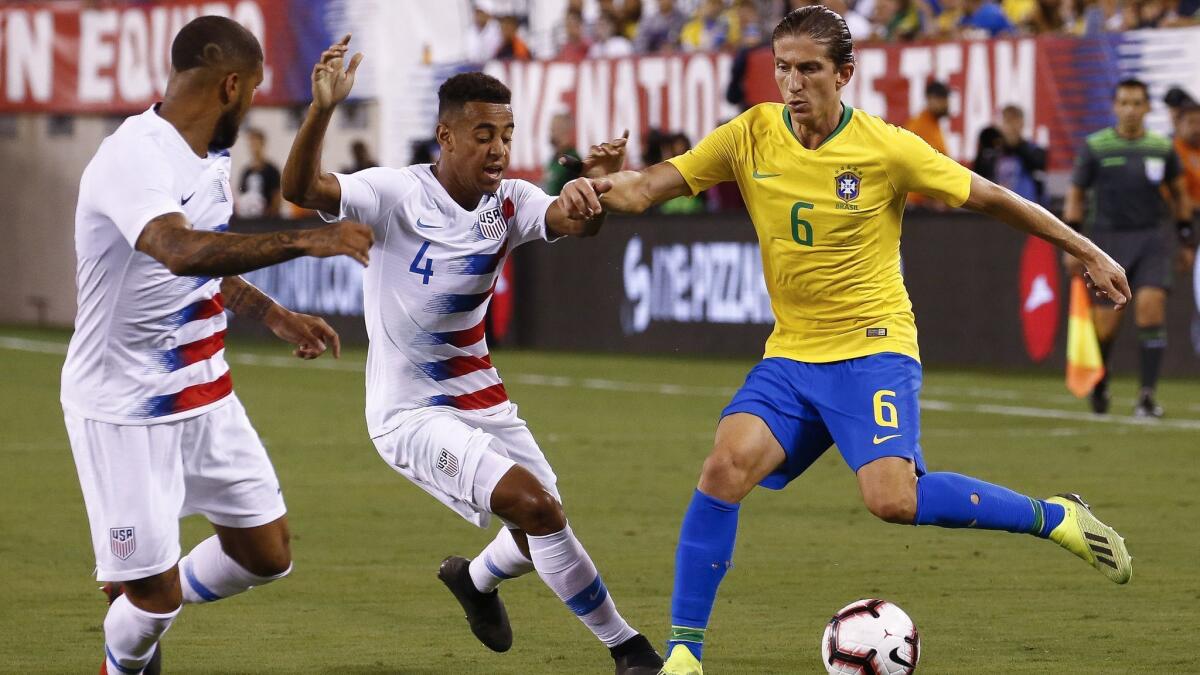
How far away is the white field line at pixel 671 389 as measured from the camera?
46.1 feet

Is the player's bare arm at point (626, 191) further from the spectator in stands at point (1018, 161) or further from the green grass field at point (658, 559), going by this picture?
the spectator in stands at point (1018, 161)

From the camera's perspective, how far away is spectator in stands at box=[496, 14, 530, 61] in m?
23.5

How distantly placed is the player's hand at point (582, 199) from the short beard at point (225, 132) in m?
1.13

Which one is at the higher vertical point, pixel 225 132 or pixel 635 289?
pixel 225 132

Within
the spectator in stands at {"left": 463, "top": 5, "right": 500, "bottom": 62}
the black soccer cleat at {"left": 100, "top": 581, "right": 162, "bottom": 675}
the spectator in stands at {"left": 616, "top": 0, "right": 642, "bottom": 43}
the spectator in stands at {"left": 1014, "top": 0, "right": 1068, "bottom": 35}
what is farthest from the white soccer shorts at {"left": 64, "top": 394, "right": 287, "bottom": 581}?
the spectator in stands at {"left": 463, "top": 5, "right": 500, "bottom": 62}

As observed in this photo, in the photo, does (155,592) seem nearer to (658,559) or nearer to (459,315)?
(459,315)

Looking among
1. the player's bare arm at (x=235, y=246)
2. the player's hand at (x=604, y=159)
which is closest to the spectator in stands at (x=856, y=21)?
the player's hand at (x=604, y=159)

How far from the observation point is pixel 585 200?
6484mm

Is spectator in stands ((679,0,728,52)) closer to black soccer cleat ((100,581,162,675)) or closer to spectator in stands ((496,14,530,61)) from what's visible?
spectator in stands ((496,14,530,61))

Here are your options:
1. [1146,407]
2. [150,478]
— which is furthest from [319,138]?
[1146,407]

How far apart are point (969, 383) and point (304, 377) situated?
5987 mm

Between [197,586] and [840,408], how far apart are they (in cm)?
216

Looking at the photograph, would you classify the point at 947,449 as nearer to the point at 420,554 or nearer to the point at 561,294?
the point at 420,554

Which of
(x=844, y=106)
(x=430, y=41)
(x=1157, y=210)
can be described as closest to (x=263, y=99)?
(x=430, y=41)
